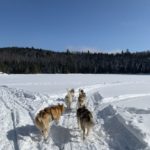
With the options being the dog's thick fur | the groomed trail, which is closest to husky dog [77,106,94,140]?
the groomed trail

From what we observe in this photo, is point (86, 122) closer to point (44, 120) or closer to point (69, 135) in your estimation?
point (69, 135)

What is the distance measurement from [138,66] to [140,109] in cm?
9180

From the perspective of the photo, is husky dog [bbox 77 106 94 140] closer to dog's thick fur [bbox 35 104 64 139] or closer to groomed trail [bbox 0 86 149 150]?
groomed trail [bbox 0 86 149 150]

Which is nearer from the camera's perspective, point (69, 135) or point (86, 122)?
point (86, 122)

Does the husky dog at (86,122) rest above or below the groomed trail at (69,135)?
above

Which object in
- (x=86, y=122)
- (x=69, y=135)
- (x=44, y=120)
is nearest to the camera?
(x=86, y=122)

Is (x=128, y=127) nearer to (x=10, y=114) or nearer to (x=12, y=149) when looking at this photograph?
(x=12, y=149)

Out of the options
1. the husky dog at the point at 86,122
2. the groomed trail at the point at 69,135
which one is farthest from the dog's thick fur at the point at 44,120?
the husky dog at the point at 86,122

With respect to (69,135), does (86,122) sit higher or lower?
higher

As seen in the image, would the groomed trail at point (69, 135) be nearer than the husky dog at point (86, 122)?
Yes

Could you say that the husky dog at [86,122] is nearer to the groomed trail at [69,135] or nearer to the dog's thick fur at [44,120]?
the groomed trail at [69,135]

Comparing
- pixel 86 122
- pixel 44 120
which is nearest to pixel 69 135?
pixel 86 122

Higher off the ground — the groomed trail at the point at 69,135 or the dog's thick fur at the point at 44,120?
the dog's thick fur at the point at 44,120

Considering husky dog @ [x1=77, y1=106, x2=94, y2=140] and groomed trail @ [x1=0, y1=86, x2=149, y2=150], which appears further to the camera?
husky dog @ [x1=77, y1=106, x2=94, y2=140]
